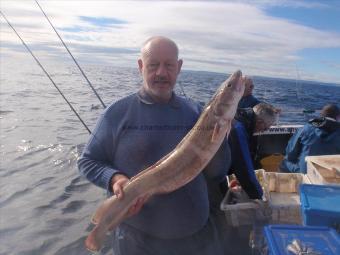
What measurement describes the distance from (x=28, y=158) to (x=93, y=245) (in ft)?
33.3

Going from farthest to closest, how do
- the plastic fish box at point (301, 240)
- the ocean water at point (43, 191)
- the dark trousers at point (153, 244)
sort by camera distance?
the ocean water at point (43, 191), the dark trousers at point (153, 244), the plastic fish box at point (301, 240)

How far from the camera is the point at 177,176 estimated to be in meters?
3.60

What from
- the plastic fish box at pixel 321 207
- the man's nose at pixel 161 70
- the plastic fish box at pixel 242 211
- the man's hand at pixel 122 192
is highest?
the man's nose at pixel 161 70

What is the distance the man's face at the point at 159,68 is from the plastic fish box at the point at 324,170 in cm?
281

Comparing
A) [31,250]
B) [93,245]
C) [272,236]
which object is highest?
[272,236]

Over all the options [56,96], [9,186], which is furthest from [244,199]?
[56,96]

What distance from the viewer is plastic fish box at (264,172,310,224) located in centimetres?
554

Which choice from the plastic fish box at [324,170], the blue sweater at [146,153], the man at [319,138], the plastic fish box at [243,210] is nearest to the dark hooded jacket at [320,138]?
the man at [319,138]

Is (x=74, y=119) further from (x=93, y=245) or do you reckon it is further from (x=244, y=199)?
(x=93, y=245)

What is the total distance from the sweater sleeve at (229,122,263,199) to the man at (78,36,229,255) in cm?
161

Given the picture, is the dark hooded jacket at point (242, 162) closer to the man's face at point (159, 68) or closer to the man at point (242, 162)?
the man at point (242, 162)

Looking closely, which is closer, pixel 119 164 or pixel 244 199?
pixel 119 164

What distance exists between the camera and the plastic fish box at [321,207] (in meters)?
3.98

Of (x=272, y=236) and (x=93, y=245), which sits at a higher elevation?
(x=272, y=236)
